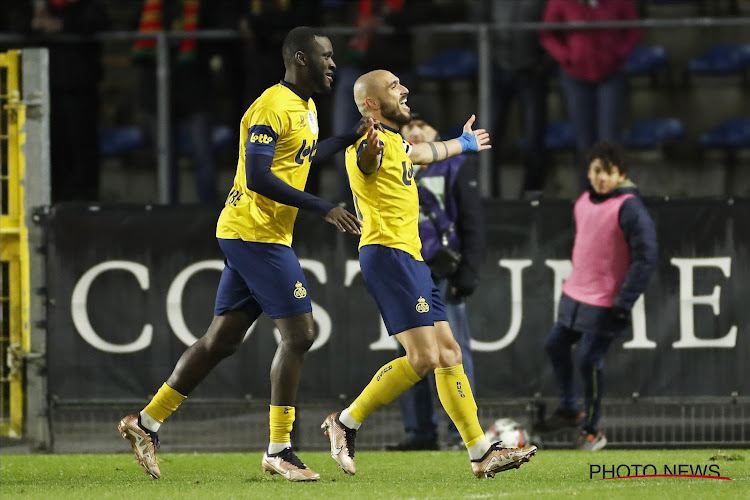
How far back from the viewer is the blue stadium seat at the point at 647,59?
12.7 meters

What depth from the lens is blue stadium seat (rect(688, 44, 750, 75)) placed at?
488 inches

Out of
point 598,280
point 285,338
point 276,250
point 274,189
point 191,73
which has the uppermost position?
point 191,73

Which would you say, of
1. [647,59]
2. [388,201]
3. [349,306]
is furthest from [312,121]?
[647,59]

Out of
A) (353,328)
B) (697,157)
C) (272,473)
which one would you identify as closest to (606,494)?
(272,473)

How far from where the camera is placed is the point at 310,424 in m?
9.04

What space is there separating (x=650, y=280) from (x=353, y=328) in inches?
70.3

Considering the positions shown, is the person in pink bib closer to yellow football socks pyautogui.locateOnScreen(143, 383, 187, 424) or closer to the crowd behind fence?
the crowd behind fence

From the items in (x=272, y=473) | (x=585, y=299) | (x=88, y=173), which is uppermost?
(x=88, y=173)

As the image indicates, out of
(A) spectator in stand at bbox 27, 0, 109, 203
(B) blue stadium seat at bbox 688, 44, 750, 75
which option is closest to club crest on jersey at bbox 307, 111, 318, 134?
(A) spectator in stand at bbox 27, 0, 109, 203

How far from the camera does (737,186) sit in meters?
12.1

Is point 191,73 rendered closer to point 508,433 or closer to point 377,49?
point 377,49

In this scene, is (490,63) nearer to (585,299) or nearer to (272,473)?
(585,299)

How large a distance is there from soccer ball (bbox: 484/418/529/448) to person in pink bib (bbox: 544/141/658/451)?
256mm

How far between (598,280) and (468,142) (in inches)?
70.8
